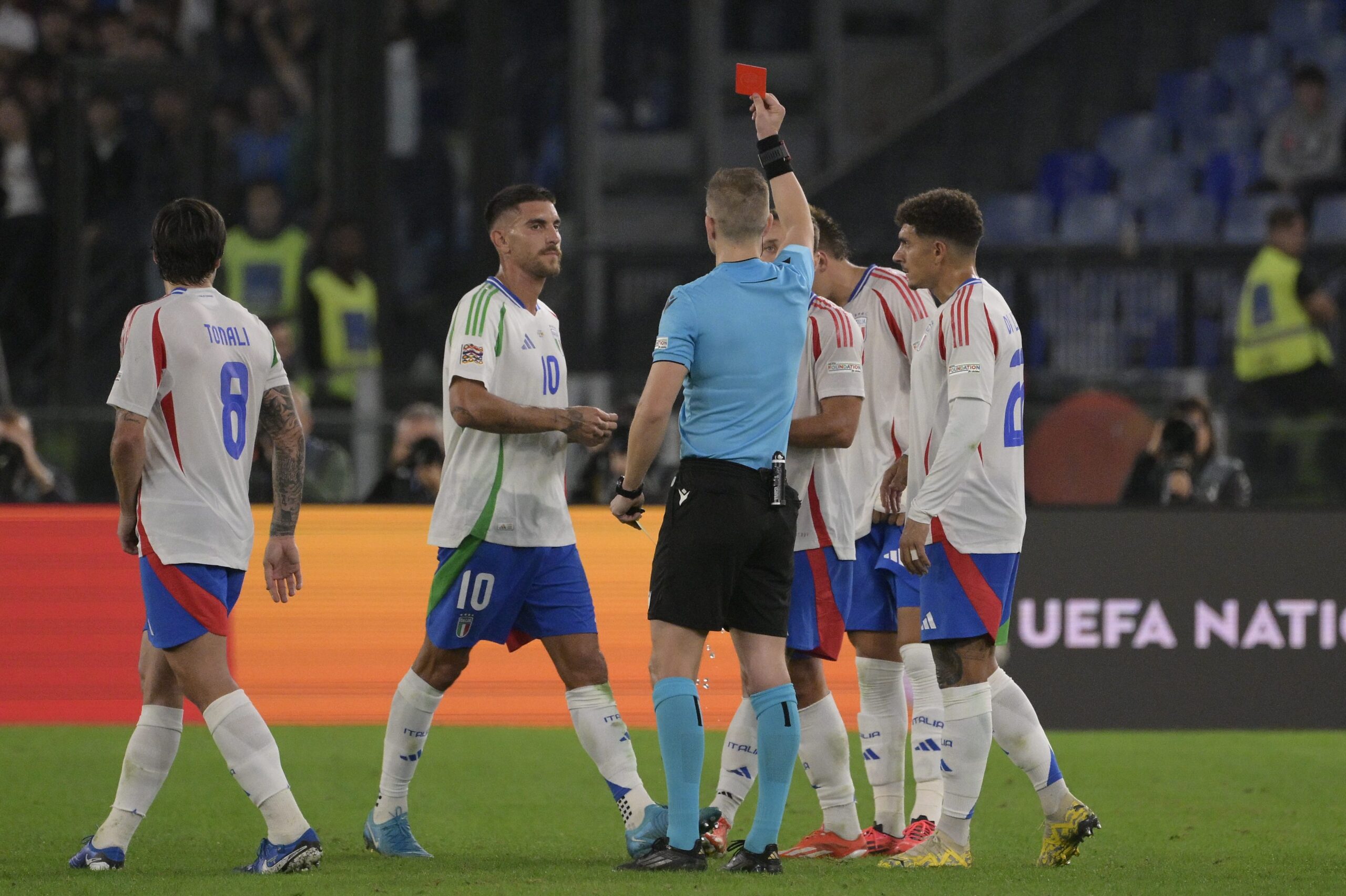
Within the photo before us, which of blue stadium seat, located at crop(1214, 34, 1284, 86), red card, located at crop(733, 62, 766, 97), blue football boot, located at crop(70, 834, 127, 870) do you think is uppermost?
blue stadium seat, located at crop(1214, 34, 1284, 86)

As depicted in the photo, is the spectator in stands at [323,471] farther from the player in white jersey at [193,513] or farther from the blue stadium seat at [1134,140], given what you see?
the blue stadium seat at [1134,140]

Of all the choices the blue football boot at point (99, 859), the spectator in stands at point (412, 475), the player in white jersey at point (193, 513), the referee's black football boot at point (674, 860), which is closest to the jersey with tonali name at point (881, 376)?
the referee's black football boot at point (674, 860)

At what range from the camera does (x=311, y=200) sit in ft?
47.1

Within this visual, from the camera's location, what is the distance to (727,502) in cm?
497

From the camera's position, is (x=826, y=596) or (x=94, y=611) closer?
(x=826, y=596)

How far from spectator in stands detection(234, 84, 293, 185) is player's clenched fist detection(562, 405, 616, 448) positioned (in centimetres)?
963

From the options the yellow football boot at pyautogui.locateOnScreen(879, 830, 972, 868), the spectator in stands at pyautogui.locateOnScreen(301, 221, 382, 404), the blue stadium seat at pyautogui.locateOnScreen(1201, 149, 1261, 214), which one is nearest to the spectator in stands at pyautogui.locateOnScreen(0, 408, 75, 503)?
the spectator in stands at pyautogui.locateOnScreen(301, 221, 382, 404)

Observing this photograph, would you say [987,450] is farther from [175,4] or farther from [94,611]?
[175,4]

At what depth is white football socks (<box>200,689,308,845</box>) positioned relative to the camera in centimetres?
500

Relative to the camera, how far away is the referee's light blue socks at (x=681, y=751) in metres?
4.92

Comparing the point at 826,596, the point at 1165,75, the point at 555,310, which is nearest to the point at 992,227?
the point at 1165,75

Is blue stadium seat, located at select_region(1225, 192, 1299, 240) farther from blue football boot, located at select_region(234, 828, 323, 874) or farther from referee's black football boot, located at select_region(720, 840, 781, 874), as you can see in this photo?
blue football boot, located at select_region(234, 828, 323, 874)

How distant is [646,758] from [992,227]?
8.73 meters

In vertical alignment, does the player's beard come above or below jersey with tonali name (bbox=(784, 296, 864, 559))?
above
